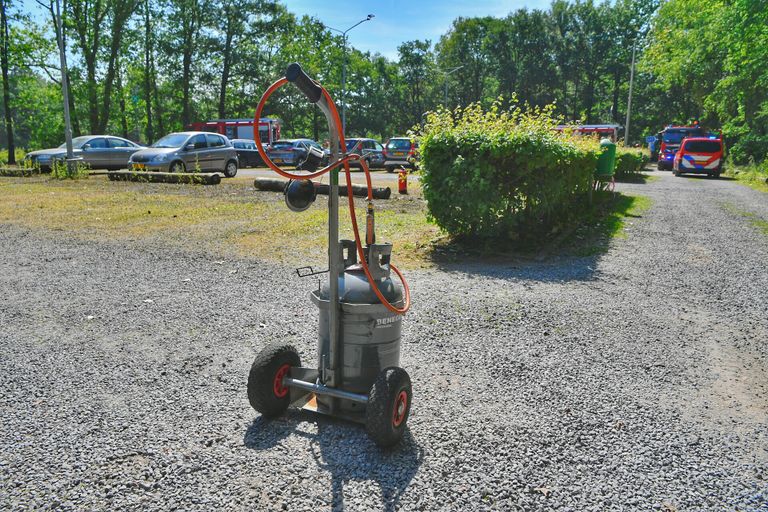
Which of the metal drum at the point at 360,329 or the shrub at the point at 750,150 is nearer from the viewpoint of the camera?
the metal drum at the point at 360,329

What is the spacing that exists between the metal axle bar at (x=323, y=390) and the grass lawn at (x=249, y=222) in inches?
160

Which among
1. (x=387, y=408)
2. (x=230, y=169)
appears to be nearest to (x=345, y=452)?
(x=387, y=408)

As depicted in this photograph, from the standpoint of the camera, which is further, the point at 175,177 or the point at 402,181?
the point at 175,177

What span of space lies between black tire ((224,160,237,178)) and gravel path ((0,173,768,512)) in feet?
49.1

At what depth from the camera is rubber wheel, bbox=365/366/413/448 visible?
2.84m

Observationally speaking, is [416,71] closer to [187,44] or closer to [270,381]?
[187,44]

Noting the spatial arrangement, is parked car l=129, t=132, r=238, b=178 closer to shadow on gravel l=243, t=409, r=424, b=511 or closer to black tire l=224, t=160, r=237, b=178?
black tire l=224, t=160, r=237, b=178

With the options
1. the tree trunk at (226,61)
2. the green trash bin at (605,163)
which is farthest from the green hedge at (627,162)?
the tree trunk at (226,61)

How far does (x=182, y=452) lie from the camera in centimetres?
294

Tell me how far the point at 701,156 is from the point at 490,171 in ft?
76.3

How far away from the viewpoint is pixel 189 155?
20.0 metres

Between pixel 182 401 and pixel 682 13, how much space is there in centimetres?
4109

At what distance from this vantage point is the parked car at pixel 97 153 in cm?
2217

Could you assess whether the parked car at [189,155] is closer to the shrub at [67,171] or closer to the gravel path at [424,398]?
the shrub at [67,171]
